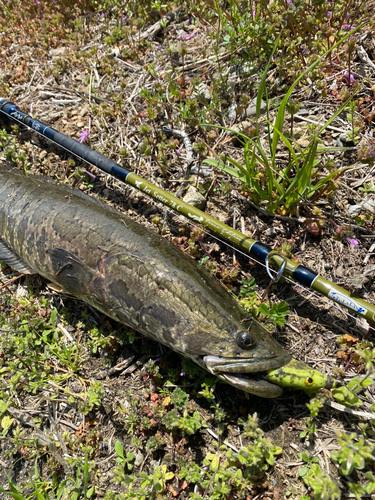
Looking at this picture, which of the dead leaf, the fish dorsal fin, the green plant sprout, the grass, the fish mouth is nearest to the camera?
the fish mouth

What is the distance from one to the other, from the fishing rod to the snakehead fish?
453 mm

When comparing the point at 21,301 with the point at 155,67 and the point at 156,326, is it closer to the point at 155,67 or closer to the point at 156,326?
the point at 156,326

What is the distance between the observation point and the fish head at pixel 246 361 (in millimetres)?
2867

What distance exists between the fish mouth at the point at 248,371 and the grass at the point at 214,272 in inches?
9.2

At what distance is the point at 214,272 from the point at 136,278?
0.87 meters

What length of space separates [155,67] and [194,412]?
471 cm

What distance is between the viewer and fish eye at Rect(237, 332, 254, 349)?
2879 mm

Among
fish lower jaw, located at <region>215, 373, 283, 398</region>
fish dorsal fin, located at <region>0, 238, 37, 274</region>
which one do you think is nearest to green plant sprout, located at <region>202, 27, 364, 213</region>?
fish lower jaw, located at <region>215, 373, 283, 398</region>

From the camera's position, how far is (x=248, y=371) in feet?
9.39

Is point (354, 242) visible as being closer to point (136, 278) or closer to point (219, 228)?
point (219, 228)

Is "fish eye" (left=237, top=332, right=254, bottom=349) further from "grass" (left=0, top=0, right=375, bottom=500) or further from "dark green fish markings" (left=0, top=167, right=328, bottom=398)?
"grass" (left=0, top=0, right=375, bottom=500)

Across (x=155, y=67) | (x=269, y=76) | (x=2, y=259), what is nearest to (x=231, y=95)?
(x=269, y=76)

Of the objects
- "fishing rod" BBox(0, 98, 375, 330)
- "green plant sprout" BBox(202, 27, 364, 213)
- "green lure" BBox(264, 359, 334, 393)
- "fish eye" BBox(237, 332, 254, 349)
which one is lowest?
"green lure" BBox(264, 359, 334, 393)

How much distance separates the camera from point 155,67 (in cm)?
550
